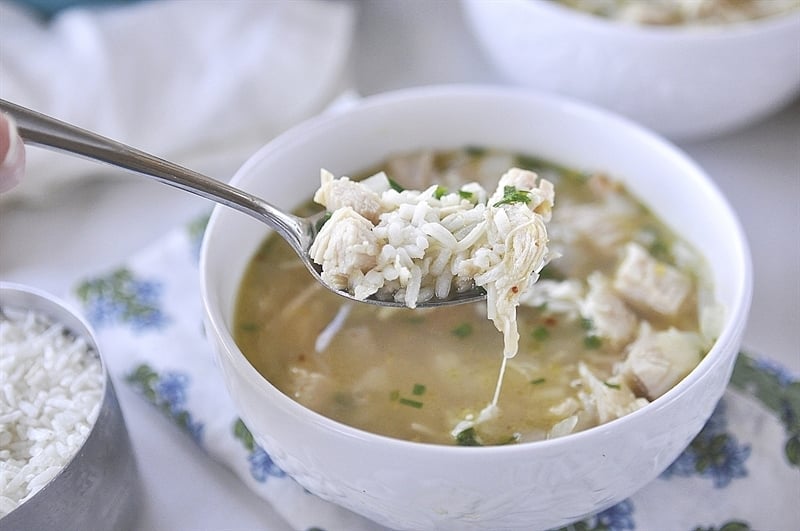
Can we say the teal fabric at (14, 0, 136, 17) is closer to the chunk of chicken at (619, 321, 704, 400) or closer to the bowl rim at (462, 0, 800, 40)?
the bowl rim at (462, 0, 800, 40)

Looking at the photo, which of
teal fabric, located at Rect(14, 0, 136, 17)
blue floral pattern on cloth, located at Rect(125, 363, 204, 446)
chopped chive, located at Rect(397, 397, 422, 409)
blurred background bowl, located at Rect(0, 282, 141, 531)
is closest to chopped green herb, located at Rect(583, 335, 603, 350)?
chopped chive, located at Rect(397, 397, 422, 409)

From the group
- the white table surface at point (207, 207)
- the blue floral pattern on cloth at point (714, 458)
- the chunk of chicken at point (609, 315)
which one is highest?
the chunk of chicken at point (609, 315)

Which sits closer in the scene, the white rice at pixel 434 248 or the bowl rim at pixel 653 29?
the white rice at pixel 434 248

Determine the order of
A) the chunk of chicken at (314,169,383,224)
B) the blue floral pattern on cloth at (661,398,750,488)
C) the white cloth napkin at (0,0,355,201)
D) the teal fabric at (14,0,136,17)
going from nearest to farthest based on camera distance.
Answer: the chunk of chicken at (314,169,383,224)
the blue floral pattern on cloth at (661,398,750,488)
the white cloth napkin at (0,0,355,201)
the teal fabric at (14,0,136,17)

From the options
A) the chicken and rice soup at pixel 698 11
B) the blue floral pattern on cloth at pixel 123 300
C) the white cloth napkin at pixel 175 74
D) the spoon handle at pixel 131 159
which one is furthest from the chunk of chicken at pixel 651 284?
the white cloth napkin at pixel 175 74

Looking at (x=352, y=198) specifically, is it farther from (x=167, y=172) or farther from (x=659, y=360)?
(x=659, y=360)

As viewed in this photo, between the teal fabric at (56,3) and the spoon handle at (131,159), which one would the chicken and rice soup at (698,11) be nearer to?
the spoon handle at (131,159)
